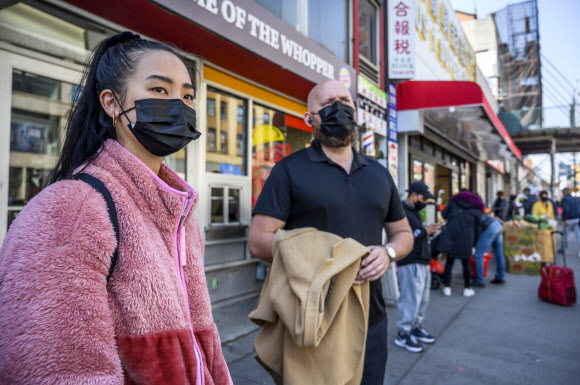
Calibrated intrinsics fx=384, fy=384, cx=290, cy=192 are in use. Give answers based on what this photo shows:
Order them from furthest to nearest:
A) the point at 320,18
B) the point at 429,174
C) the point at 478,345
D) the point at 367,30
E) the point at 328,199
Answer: the point at 429,174 < the point at 367,30 < the point at 320,18 < the point at 478,345 < the point at 328,199

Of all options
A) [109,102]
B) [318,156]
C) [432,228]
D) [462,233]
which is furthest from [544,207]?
[109,102]

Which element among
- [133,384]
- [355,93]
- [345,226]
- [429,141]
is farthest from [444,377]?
[429,141]

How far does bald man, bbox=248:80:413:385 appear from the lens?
6.68 feet

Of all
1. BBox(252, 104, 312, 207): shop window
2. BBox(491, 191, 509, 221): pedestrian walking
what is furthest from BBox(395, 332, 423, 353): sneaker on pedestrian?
BBox(491, 191, 509, 221): pedestrian walking

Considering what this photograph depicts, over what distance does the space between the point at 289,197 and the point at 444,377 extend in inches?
109

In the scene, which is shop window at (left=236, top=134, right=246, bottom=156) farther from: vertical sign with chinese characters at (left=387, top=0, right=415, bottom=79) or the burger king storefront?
vertical sign with chinese characters at (left=387, top=0, right=415, bottom=79)

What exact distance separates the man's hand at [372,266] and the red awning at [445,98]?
7.06m

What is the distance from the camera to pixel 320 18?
6977mm

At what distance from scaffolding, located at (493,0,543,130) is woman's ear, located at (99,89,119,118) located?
30511 mm

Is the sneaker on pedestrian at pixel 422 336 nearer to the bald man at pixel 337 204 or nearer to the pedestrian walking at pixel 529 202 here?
the bald man at pixel 337 204

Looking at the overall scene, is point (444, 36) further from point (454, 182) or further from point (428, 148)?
point (454, 182)

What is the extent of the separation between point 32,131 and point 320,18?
5.33 m

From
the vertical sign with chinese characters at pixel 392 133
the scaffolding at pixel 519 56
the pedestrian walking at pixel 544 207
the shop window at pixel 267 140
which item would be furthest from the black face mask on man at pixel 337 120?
the scaffolding at pixel 519 56

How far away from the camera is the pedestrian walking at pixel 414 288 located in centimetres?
435
